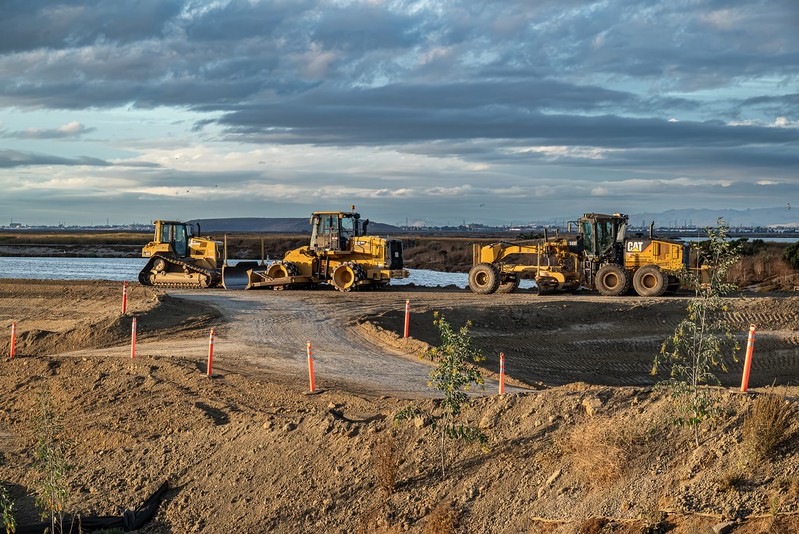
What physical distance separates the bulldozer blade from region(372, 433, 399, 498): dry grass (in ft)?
80.4

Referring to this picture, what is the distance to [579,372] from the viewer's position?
24984mm

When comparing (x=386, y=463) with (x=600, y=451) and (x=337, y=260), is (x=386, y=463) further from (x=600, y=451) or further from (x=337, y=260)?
(x=337, y=260)

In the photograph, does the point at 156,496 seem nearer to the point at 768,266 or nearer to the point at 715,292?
the point at 715,292

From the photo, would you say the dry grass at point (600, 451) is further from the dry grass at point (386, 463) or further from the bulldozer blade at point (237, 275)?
the bulldozer blade at point (237, 275)

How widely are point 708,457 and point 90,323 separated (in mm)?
21090

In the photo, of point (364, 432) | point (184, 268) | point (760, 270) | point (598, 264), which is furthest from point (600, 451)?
point (760, 270)

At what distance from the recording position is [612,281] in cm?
3456

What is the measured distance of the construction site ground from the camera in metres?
11.0

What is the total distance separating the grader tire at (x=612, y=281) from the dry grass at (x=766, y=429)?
23.2 meters

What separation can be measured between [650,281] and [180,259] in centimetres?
2041

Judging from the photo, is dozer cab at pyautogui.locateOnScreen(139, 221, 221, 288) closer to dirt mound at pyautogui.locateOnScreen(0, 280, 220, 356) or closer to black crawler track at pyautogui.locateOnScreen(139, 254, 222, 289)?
black crawler track at pyautogui.locateOnScreen(139, 254, 222, 289)

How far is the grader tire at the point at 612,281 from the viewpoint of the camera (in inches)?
1344

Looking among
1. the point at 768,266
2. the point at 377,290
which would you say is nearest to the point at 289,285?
the point at 377,290

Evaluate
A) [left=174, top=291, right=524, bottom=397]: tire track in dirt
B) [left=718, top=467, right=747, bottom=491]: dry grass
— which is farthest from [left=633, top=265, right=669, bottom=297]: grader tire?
[left=718, top=467, right=747, bottom=491]: dry grass
